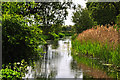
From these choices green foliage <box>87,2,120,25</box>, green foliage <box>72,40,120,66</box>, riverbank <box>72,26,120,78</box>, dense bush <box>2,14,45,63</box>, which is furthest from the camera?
green foliage <box>87,2,120,25</box>

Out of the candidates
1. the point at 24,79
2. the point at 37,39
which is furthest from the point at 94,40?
the point at 24,79

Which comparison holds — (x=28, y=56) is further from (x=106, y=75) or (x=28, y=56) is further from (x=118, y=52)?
(x=118, y=52)

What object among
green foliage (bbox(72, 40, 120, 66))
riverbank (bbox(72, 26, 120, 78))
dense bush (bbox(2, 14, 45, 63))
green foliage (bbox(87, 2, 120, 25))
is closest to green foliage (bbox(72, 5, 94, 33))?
green foliage (bbox(87, 2, 120, 25))

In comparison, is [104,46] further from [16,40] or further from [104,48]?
[16,40]

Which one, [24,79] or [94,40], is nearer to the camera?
[24,79]

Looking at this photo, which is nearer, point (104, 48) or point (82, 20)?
point (104, 48)

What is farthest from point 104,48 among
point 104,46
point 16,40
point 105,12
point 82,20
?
point 105,12

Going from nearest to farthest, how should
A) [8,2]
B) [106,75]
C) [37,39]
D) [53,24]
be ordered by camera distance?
[106,75] < [37,39] < [8,2] < [53,24]

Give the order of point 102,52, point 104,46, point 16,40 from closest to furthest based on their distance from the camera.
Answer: point 16,40 < point 102,52 < point 104,46

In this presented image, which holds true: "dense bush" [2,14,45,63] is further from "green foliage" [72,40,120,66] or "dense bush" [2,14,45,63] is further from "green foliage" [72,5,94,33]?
"green foliage" [72,5,94,33]

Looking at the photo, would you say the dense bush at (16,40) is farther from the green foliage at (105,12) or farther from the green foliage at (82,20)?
the green foliage at (105,12)

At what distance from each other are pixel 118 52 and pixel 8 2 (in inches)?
231

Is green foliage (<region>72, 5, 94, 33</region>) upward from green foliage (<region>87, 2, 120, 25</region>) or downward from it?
downward

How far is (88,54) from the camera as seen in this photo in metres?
16.0
